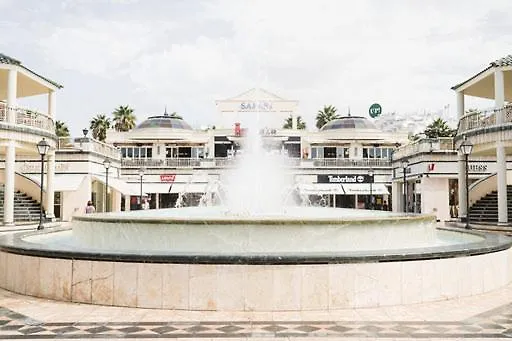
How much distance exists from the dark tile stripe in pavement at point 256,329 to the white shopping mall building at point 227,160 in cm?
1810

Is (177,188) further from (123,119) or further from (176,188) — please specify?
(123,119)

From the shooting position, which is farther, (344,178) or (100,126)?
(100,126)

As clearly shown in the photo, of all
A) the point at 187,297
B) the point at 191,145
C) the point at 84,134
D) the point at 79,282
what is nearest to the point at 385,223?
the point at 187,297

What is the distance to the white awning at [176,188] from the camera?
148ft

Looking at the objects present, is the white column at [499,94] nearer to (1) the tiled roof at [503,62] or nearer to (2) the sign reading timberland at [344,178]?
(1) the tiled roof at [503,62]

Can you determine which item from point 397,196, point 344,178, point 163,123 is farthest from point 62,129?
point 397,196

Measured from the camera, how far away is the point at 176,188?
45625mm

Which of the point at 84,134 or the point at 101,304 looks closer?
the point at 101,304

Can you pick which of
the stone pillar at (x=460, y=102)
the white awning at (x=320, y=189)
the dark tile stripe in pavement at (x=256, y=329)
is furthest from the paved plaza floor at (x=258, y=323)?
the white awning at (x=320, y=189)

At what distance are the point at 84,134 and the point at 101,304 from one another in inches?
1044

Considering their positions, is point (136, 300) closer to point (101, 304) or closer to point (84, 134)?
point (101, 304)

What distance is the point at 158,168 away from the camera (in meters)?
47.2

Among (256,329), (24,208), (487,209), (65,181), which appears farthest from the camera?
(65,181)

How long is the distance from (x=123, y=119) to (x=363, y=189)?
3392 centimetres
